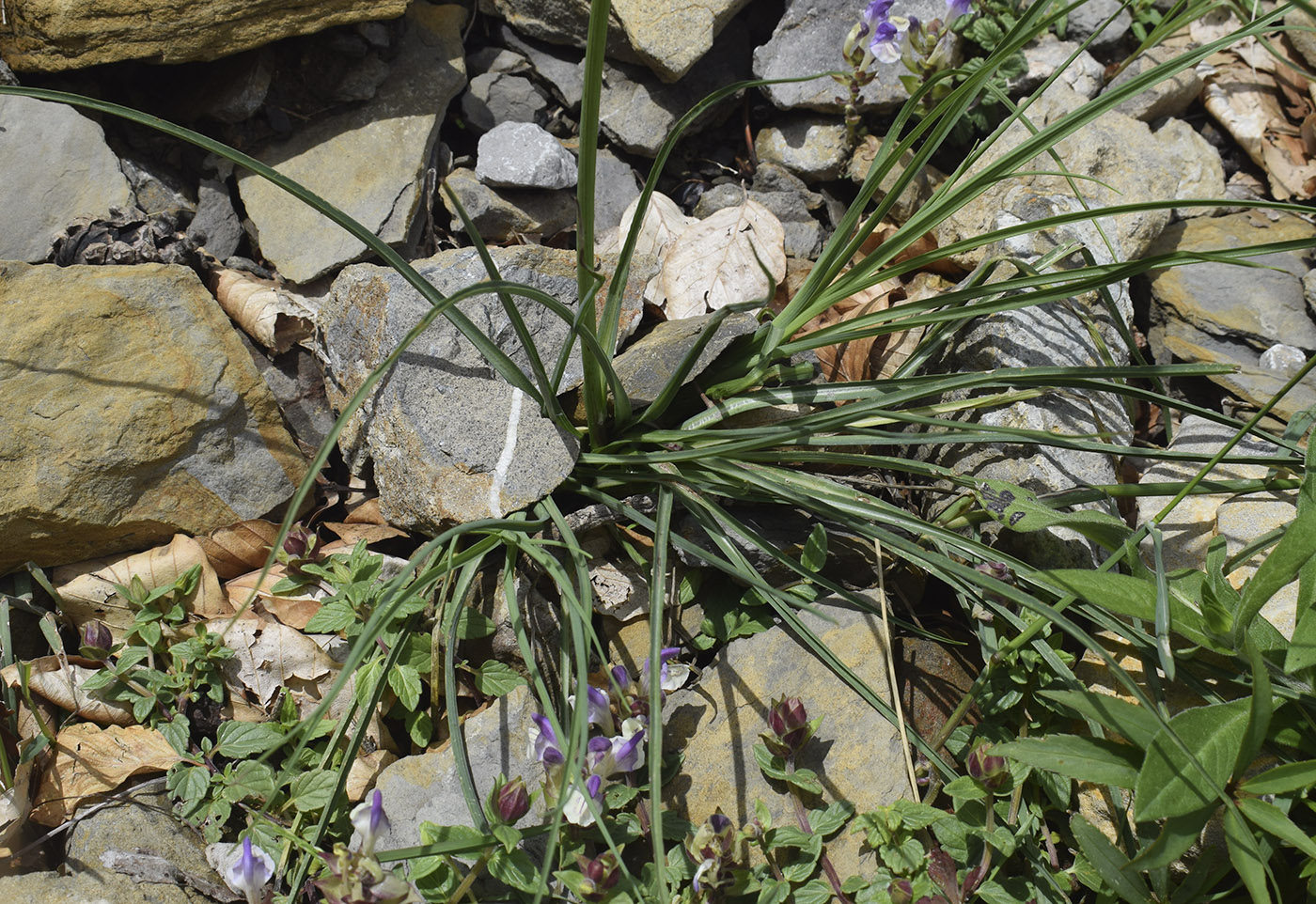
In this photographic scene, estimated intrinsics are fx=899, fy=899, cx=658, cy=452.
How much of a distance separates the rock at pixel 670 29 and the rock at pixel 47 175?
4.91 feet

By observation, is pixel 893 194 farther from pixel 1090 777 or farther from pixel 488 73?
pixel 488 73

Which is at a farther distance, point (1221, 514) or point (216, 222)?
point (216, 222)

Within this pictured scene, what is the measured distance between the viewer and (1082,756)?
56.3 inches

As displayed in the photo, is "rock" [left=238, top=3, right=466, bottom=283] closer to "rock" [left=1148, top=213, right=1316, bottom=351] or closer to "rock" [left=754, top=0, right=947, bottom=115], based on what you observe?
"rock" [left=754, top=0, right=947, bottom=115]

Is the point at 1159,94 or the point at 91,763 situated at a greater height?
the point at 1159,94

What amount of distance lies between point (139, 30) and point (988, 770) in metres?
2.62

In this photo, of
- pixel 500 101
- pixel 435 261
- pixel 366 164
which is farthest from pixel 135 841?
pixel 500 101

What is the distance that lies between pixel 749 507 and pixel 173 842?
4.35 ft

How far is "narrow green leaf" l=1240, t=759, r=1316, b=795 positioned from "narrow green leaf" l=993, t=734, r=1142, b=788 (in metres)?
0.17

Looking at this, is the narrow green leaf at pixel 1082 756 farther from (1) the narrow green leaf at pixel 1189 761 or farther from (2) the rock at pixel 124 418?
(2) the rock at pixel 124 418

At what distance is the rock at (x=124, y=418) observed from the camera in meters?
1.89

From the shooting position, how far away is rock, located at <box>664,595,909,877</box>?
173 cm

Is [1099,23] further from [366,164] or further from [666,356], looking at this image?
[366,164]

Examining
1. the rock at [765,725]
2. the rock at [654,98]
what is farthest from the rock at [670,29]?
the rock at [765,725]
